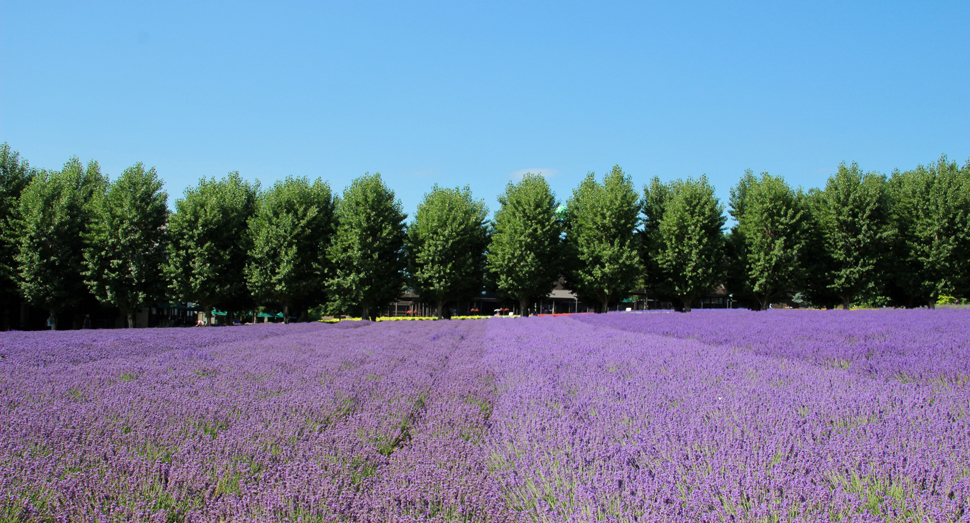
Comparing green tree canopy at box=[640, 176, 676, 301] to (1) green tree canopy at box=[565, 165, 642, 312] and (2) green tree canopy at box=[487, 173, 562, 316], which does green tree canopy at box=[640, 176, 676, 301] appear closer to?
(1) green tree canopy at box=[565, 165, 642, 312]

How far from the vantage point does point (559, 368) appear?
5965mm

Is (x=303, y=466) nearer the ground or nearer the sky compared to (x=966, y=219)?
nearer the ground

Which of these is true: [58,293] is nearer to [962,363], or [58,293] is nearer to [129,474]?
[129,474]

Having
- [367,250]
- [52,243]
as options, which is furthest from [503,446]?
[52,243]

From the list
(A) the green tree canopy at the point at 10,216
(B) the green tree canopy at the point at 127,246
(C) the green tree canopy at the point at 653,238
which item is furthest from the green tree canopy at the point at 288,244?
(C) the green tree canopy at the point at 653,238

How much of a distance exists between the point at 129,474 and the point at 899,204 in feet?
142

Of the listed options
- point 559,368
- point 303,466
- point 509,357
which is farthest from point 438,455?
point 509,357

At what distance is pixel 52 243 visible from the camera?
27766 millimetres

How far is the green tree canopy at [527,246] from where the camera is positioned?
34938 millimetres

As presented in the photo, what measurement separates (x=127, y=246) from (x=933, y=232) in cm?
4754

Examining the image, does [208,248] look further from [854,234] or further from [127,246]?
[854,234]

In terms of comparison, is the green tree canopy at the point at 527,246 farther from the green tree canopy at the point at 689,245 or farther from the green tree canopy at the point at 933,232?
the green tree canopy at the point at 933,232

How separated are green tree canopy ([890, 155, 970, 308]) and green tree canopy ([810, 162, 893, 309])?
1231 millimetres

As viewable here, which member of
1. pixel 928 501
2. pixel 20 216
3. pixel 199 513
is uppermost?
pixel 20 216
